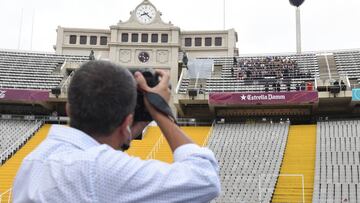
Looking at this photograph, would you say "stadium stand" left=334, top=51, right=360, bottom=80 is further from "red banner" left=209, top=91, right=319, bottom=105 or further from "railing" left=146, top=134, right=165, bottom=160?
"railing" left=146, top=134, right=165, bottom=160

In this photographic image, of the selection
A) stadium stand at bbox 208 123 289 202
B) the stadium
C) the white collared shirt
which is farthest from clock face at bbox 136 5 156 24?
the white collared shirt

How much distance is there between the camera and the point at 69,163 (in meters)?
1.62

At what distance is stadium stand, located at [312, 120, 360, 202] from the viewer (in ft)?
65.0

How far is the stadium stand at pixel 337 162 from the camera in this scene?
19812mm

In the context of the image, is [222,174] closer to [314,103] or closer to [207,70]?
[314,103]

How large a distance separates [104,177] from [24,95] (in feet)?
103

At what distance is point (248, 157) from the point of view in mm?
24500

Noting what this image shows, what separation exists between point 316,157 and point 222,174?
504 centimetres

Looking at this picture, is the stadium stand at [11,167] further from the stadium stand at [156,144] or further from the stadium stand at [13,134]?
the stadium stand at [156,144]

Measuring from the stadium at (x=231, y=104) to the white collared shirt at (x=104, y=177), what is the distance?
18.3m

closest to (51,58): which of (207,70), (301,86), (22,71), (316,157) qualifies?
(22,71)

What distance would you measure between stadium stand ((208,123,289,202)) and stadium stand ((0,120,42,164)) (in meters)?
10.3

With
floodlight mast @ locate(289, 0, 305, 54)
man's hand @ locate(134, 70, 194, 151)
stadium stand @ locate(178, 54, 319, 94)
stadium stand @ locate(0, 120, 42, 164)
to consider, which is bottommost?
stadium stand @ locate(0, 120, 42, 164)

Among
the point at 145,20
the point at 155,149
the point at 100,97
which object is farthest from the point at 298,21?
the point at 100,97
